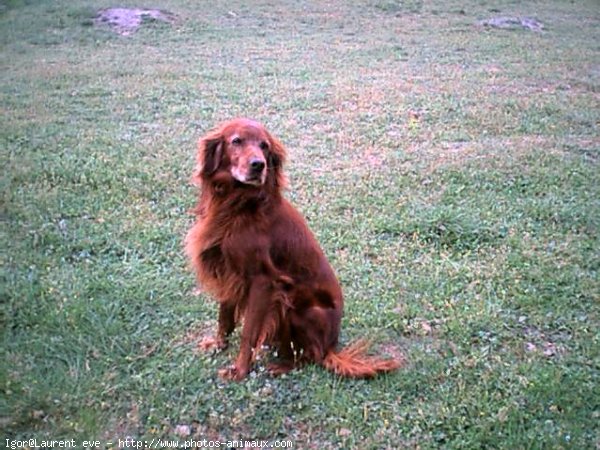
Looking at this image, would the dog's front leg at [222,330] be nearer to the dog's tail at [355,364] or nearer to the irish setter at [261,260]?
the irish setter at [261,260]

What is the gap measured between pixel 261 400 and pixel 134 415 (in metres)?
0.58

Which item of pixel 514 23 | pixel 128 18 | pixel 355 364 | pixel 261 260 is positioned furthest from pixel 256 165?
pixel 514 23

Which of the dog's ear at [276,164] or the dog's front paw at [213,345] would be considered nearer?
the dog's ear at [276,164]

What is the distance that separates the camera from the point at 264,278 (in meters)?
3.44

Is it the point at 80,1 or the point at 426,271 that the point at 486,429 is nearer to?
the point at 426,271

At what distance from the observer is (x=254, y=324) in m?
3.48

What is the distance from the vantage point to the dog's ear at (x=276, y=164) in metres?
3.54

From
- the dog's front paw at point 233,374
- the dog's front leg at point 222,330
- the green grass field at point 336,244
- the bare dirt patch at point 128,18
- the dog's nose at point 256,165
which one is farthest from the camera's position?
the bare dirt patch at point 128,18

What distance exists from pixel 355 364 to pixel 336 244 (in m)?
1.67

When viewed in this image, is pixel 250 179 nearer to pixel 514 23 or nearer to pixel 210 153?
pixel 210 153

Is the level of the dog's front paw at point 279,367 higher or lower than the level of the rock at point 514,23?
lower

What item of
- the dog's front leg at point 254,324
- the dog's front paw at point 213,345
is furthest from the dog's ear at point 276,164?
Result: the dog's front paw at point 213,345

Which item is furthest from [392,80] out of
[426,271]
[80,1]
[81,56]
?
[80,1]

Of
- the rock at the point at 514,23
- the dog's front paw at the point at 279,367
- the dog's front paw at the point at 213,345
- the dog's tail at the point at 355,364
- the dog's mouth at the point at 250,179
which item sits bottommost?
the dog's front paw at the point at 213,345
